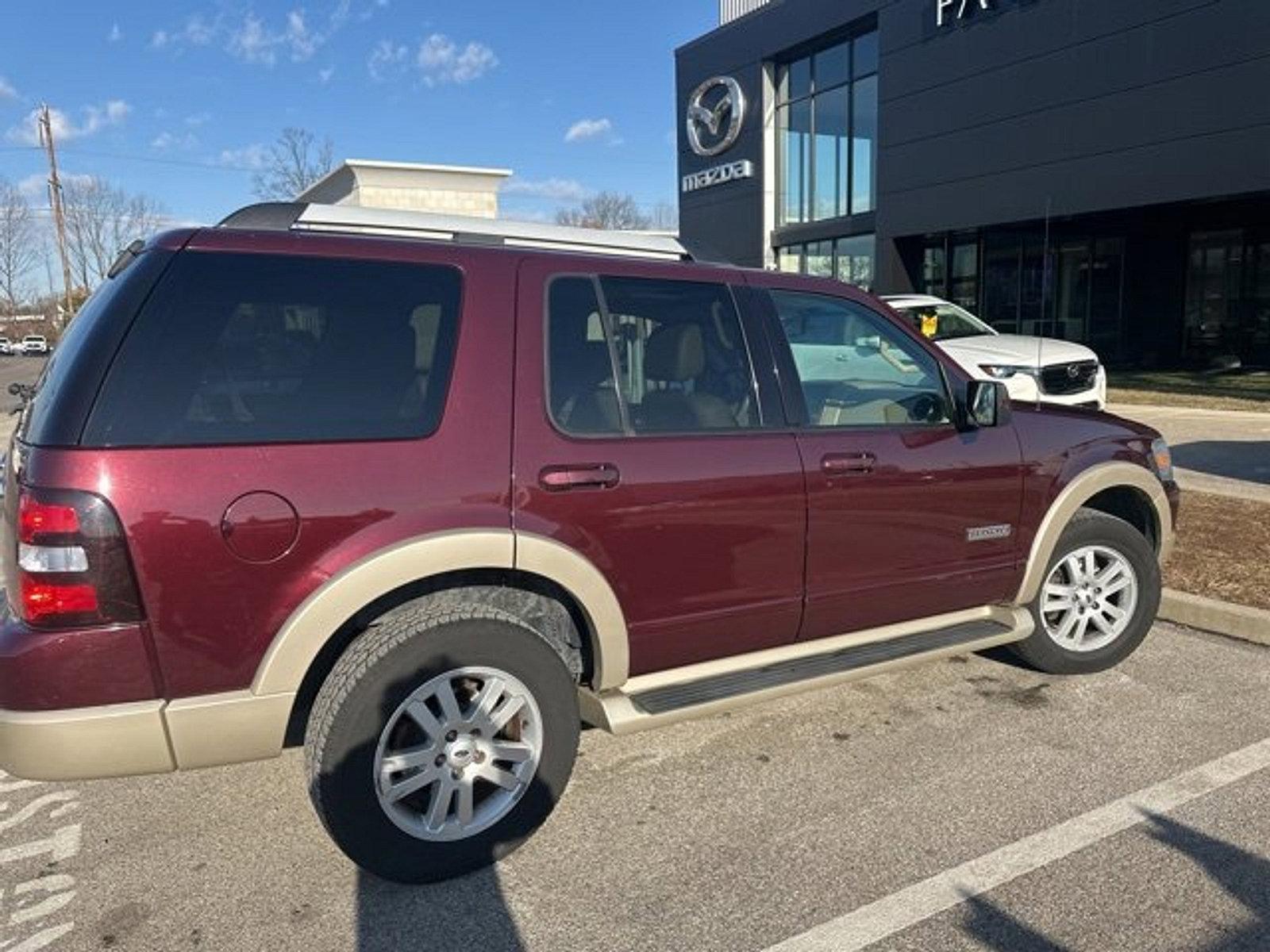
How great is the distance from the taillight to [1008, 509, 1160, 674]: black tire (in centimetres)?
353

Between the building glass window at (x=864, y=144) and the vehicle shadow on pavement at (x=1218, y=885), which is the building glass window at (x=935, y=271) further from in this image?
the vehicle shadow on pavement at (x=1218, y=885)

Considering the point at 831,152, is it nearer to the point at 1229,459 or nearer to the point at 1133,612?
the point at 1229,459

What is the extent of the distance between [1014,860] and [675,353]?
6.44 feet

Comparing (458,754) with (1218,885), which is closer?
(1218,885)

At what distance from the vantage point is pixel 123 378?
97.4 inches

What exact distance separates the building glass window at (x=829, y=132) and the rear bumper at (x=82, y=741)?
22401mm

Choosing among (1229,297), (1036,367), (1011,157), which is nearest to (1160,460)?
(1036,367)

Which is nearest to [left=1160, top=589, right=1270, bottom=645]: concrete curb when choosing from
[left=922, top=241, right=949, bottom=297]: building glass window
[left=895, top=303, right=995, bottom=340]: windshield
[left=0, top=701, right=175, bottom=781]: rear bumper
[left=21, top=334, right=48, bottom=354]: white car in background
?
[left=0, top=701, right=175, bottom=781]: rear bumper

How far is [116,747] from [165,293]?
122cm

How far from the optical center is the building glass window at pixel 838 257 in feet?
78.1

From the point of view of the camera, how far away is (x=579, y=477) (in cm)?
293

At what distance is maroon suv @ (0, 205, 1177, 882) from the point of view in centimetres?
245

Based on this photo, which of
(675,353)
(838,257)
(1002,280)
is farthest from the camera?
(838,257)

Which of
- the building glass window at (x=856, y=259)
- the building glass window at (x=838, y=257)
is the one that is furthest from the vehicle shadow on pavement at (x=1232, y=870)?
the building glass window at (x=856, y=259)
